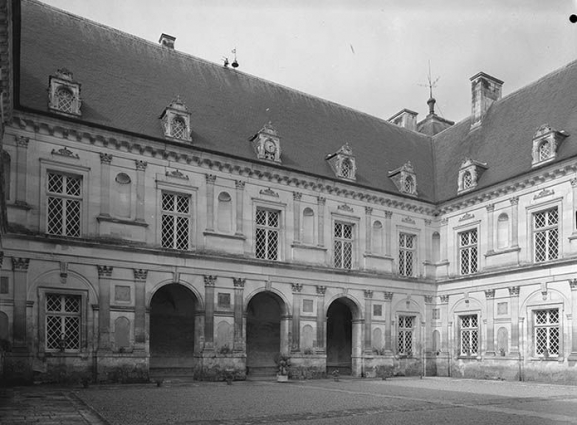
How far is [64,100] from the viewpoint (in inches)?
769

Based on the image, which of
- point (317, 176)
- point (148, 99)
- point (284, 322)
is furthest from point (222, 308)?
point (148, 99)

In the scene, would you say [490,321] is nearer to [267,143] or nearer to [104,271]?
[267,143]

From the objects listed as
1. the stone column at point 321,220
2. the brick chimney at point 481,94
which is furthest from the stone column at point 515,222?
the stone column at point 321,220

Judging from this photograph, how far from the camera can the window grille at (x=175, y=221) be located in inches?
832

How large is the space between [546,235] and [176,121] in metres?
14.2

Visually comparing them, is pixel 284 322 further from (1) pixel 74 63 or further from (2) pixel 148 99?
(1) pixel 74 63

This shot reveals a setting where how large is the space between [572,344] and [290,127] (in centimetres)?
1361

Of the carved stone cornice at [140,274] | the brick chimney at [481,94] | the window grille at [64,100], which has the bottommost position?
the carved stone cornice at [140,274]

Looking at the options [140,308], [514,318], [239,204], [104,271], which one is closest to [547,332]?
[514,318]

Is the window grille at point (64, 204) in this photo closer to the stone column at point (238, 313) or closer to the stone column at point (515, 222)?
the stone column at point (238, 313)

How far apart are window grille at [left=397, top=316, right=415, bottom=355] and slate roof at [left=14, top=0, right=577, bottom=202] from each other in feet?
18.3

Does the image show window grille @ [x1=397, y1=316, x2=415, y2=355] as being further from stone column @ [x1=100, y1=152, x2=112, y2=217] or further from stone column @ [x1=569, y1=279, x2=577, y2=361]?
stone column @ [x1=100, y1=152, x2=112, y2=217]

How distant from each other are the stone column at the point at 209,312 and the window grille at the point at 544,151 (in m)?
13.0

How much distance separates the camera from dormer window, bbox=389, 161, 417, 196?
88.5 feet
